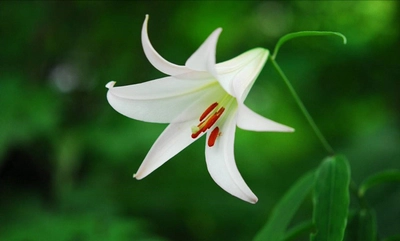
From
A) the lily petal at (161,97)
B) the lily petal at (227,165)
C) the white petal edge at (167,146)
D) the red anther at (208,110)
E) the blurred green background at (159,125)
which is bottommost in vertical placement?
the blurred green background at (159,125)

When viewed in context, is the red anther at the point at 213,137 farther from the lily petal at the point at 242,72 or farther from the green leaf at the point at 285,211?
the green leaf at the point at 285,211

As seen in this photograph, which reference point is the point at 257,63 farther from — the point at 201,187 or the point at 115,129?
the point at 201,187

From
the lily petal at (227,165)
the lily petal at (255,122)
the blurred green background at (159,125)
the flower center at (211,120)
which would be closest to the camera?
the lily petal at (255,122)

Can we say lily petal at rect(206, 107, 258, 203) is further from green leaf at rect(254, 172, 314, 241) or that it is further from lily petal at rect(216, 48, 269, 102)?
green leaf at rect(254, 172, 314, 241)

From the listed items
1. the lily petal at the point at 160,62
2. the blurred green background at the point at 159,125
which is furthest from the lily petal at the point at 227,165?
the blurred green background at the point at 159,125

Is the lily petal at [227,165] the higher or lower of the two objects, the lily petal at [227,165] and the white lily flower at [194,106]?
the lower

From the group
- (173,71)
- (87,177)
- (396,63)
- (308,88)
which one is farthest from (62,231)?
(396,63)
